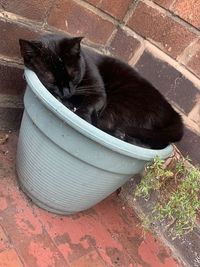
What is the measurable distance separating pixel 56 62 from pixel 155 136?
1.68 ft

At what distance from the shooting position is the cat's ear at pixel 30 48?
55.9 inches

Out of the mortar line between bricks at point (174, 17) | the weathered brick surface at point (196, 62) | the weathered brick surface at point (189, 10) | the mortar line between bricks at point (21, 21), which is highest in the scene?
the weathered brick surface at point (189, 10)

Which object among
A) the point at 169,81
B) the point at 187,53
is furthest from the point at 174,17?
the point at 169,81

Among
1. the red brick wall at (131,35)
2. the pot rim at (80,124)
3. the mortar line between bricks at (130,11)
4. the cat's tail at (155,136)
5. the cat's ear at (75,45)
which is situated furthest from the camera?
the mortar line between bricks at (130,11)

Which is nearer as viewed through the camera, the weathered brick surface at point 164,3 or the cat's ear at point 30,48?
the cat's ear at point 30,48

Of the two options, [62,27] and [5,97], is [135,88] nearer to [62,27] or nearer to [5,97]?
[62,27]

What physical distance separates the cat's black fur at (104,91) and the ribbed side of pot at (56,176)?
183 millimetres

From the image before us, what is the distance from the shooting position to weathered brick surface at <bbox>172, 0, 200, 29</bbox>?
178 centimetres

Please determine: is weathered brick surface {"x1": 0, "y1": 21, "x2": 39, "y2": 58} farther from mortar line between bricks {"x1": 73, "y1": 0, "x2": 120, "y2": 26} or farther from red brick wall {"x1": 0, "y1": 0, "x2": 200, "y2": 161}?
mortar line between bricks {"x1": 73, "y1": 0, "x2": 120, "y2": 26}

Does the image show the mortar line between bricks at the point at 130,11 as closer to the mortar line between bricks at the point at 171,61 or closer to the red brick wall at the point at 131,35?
the red brick wall at the point at 131,35

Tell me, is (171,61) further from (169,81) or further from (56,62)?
(56,62)

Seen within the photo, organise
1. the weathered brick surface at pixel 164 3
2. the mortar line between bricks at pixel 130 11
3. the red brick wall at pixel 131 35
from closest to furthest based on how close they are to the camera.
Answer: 1. the red brick wall at pixel 131 35
2. the weathered brick surface at pixel 164 3
3. the mortar line between bricks at pixel 130 11

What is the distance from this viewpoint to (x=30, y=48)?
144 centimetres

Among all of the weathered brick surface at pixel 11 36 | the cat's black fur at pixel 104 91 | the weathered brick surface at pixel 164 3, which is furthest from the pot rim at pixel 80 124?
the weathered brick surface at pixel 164 3
